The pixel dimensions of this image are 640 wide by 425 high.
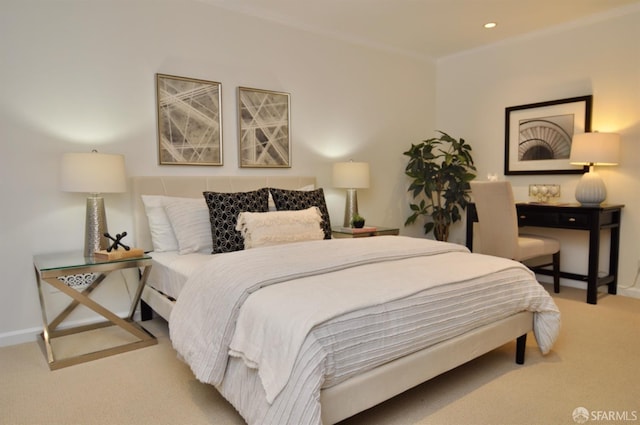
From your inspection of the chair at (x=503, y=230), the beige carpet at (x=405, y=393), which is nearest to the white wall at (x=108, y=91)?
the beige carpet at (x=405, y=393)

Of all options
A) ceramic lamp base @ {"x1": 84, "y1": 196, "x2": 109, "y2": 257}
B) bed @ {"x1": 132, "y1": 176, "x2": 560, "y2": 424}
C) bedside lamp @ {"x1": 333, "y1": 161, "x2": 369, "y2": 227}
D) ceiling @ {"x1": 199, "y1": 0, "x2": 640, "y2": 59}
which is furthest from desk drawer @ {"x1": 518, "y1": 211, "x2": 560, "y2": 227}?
ceramic lamp base @ {"x1": 84, "y1": 196, "x2": 109, "y2": 257}

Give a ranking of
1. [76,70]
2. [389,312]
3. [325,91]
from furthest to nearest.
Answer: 1. [325,91]
2. [76,70]
3. [389,312]

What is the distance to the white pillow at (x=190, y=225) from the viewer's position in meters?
2.99

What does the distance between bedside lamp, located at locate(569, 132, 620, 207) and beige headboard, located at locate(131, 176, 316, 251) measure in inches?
103

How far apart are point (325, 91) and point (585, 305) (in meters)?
3.08

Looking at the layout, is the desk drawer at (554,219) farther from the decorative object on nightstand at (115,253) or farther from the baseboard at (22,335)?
the baseboard at (22,335)

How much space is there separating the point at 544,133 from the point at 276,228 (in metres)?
3.09

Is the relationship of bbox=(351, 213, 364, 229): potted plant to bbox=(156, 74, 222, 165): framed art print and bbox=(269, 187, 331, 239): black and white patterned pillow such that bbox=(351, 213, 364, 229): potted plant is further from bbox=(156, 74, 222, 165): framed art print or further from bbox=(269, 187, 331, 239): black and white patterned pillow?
bbox=(156, 74, 222, 165): framed art print

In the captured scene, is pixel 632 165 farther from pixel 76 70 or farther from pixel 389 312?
pixel 76 70

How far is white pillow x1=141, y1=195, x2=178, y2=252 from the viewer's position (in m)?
3.11

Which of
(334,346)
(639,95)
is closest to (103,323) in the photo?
(334,346)

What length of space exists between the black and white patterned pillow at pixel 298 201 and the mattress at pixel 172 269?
0.74m

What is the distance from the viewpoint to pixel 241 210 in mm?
3105

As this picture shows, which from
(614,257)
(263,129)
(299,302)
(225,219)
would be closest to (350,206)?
(263,129)
